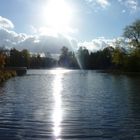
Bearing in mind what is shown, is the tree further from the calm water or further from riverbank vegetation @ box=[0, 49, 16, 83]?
the calm water

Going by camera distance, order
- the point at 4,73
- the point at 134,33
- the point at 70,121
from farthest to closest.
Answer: the point at 134,33, the point at 4,73, the point at 70,121

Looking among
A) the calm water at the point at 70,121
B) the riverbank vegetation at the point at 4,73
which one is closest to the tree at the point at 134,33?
the riverbank vegetation at the point at 4,73

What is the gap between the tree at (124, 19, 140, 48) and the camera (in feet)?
378

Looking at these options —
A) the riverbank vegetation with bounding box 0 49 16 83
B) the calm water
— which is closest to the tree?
the riverbank vegetation with bounding box 0 49 16 83

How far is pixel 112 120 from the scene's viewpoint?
786 inches

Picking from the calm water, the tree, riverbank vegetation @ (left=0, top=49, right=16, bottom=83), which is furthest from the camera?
the tree

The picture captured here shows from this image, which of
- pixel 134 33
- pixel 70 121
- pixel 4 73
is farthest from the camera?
pixel 134 33

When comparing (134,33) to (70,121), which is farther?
(134,33)

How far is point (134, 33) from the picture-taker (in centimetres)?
11575

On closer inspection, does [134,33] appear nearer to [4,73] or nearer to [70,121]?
[4,73]

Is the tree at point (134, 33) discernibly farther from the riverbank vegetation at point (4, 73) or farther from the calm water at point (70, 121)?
the calm water at point (70, 121)

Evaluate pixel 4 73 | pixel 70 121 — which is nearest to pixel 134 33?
pixel 4 73

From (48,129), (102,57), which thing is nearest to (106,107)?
(48,129)

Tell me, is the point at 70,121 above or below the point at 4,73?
below
